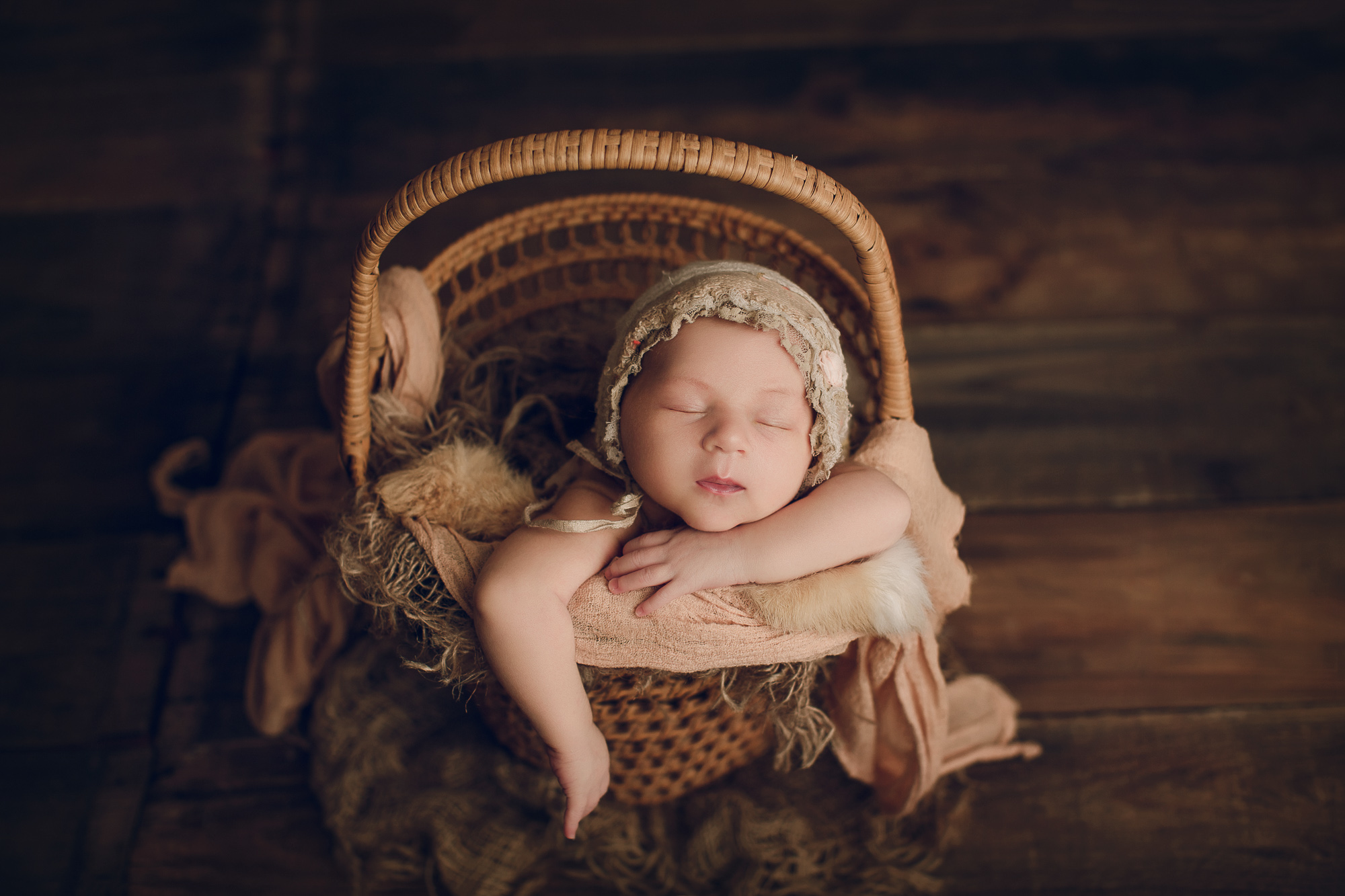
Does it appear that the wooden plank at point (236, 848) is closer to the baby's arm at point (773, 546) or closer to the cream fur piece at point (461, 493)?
the cream fur piece at point (461, 493)

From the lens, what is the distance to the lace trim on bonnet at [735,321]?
2.86 ft

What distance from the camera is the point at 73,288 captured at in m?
1.72

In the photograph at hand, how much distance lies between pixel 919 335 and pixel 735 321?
860 millimetres

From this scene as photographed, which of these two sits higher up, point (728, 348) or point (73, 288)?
point (73, 288)

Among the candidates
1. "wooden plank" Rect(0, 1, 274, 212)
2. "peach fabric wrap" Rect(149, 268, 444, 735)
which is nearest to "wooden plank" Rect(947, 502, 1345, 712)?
"peach fabric wrap" Rect(149, 268, 444, 735)

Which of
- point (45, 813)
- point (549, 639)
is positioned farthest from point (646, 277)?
point (45, 813)

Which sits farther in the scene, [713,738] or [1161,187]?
[1161,187]

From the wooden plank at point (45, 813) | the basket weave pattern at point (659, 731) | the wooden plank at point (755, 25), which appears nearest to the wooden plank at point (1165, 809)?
the basket weave pattern at point (659, 731)

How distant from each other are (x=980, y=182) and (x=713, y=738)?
1335mm

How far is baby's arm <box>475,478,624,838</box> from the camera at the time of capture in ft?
2.73

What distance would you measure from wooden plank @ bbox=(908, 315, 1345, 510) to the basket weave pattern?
23.7 inches

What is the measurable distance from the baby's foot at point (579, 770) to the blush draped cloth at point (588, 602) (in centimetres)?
9

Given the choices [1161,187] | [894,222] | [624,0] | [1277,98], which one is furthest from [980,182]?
[624,0]

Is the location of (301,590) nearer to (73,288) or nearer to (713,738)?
(713,738)
